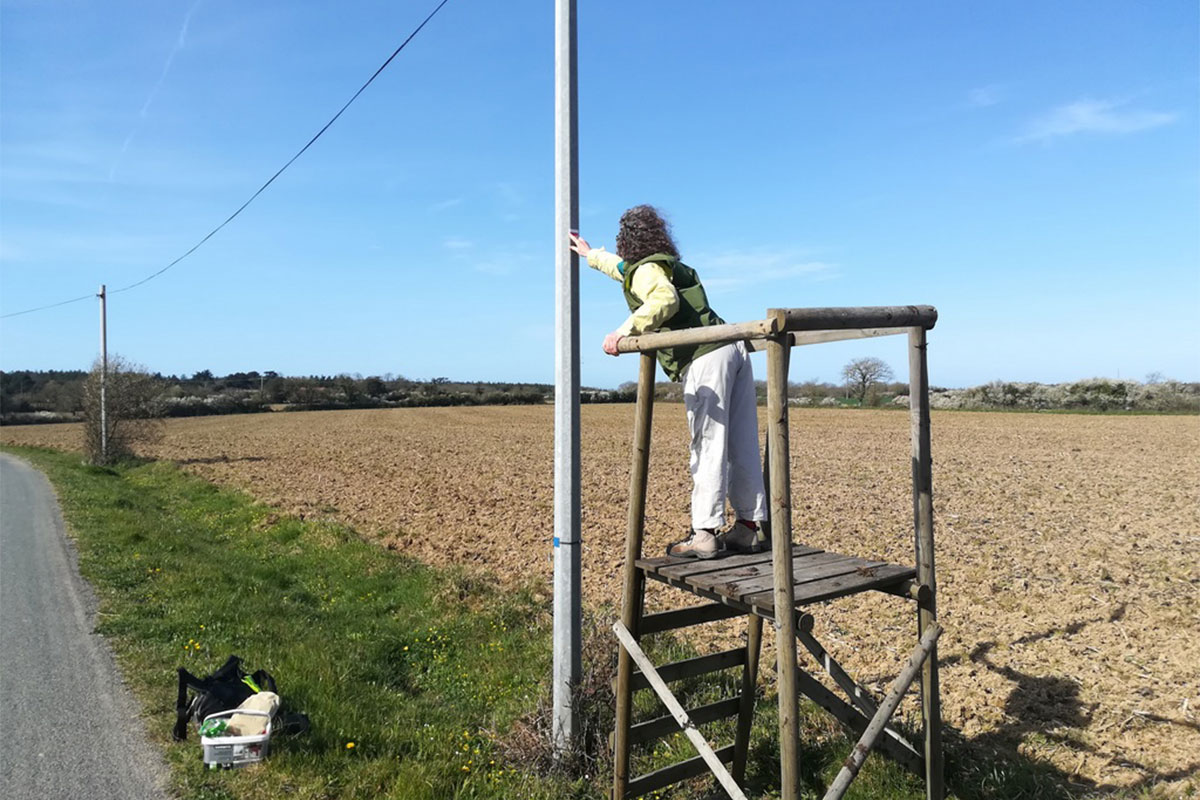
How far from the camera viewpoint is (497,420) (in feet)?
162

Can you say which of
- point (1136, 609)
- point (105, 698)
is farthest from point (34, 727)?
point (1136, 609)

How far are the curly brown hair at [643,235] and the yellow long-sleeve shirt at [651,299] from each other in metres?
0.12

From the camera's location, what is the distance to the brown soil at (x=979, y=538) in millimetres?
5371

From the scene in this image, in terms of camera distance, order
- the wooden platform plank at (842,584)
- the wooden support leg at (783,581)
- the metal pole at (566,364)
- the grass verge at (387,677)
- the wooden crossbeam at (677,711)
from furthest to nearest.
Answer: the metal pole at (566,364)
the grass verge at (387,677)
the wooden crossbeam at (677,711)
the wooden platform plank at (842,584)
the wooden support leg at (783,581)

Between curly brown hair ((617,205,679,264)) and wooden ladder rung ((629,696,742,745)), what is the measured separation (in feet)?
7.97

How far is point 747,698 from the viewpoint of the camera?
4.38 meters

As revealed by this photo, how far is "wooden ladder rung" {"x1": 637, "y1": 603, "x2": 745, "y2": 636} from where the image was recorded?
395 cm

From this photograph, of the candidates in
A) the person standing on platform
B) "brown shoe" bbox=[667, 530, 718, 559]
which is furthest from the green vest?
"brown shoe" bbox=[667, 530, 718, 559]

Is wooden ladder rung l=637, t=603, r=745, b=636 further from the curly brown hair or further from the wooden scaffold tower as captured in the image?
the curly brown hair

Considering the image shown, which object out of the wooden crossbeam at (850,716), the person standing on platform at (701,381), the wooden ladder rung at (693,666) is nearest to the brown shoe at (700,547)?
the person standing on platform at (701,381)

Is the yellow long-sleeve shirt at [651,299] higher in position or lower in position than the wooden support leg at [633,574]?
higher

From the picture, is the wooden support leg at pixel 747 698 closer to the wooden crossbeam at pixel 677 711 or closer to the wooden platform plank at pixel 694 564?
the wooden platform plank at pixel 694 564

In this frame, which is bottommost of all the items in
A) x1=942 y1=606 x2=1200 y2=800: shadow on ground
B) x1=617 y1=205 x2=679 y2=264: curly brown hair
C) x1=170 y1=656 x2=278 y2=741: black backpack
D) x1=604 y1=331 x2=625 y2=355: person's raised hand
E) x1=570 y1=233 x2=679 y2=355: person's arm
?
x1=942 y1=606 x2=1200 y2=800: shadow on ground

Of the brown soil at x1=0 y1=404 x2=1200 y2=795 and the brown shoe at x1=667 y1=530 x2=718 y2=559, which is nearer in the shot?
the brown shoe at x1=667 y1=530 x2=718 y2=559
